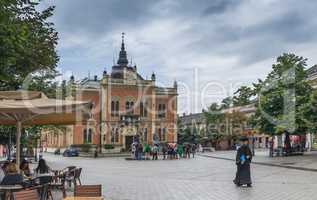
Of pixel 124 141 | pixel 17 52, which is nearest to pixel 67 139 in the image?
pixel 124 141

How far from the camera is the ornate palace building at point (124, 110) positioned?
77.9 meters

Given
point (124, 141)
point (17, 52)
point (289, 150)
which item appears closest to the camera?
point (17, 52)

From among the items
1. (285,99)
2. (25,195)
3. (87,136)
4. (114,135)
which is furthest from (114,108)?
(25,195)

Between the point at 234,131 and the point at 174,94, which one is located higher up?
the point at 174,94

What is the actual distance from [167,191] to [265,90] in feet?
92.7

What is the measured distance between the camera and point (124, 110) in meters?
80.3

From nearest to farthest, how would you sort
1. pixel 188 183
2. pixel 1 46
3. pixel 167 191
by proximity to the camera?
1. pixel 1 46
2. pixel 167 191
3. pixel 188 183

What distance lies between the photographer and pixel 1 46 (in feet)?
42.5

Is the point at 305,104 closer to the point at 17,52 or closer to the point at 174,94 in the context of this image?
the point at 17,52

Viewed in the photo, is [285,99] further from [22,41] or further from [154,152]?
[22,41]

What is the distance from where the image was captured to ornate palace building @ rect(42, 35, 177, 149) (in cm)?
7794

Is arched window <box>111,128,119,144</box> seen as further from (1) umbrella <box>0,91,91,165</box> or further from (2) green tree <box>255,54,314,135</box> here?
(1) umbrella <box>0,91,91,165</box>

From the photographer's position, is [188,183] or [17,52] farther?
[188,183]

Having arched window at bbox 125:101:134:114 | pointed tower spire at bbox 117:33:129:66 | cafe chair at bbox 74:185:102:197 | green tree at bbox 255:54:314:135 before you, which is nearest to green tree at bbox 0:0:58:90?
cafe chair at bbox 74:185:102:197
